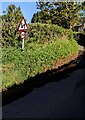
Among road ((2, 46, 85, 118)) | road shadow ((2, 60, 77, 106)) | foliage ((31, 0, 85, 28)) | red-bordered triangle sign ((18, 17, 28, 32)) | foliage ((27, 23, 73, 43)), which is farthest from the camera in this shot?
foliage ((31, 0, 85, 28))

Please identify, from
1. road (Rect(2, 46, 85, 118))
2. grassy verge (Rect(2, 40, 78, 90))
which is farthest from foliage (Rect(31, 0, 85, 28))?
road (Rect(2, 46, 85, 118))

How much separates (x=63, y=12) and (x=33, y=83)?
35.8 meters

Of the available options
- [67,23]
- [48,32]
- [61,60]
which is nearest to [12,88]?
[61,60]

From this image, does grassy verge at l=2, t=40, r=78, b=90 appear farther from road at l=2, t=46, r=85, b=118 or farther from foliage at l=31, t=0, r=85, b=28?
foliage at l=31, t=0, r=85, b=28

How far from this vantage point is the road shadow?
30.0ft

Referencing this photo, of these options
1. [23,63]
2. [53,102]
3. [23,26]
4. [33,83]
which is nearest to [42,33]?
[23,26]

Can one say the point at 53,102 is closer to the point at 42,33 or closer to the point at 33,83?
the point at 33,83

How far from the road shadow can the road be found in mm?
209

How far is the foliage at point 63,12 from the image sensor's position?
45.5 meters

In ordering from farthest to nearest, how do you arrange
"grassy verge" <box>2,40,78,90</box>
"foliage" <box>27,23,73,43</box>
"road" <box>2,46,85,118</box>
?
1. "foliage" <box>27,23,73,43</box>
2. "grassy verge" <box>2,40,78,90</box>
3. "road" <box>2,46,85,118</box>

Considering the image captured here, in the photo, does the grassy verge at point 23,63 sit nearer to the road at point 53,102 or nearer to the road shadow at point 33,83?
the road shadow at point 33,83

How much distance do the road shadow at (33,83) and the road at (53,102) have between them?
0.21 m

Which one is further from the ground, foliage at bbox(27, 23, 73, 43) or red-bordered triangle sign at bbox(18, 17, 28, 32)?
red-bordered triangle sign at bbox(18, 17, 28, 32)

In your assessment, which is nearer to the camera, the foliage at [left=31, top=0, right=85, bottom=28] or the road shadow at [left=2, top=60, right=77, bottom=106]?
the road shadow at [left=2, top=60, right=77, bottom=106]
